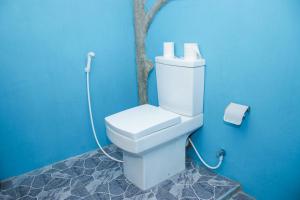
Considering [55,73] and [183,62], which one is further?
[55,73]

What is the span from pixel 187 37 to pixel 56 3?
0.90 meters

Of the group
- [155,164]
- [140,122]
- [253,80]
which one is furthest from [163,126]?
[253,80]

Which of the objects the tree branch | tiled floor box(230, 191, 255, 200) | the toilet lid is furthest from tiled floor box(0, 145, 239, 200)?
the tree branch

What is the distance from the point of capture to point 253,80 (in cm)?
132

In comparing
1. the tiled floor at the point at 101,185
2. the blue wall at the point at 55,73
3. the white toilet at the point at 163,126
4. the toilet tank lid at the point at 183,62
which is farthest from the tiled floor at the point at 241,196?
the blue wall at the point at 55,73

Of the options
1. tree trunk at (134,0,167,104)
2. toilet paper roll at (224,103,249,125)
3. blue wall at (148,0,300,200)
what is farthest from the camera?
tree trunk at (134,0,167,104)

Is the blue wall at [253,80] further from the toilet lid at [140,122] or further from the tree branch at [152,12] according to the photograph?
the toilet lid at [140,122]

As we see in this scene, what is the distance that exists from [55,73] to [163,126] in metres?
0.87

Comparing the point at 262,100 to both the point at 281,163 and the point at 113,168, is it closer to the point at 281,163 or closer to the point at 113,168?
the point at 281,163

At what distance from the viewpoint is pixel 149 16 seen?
182cm

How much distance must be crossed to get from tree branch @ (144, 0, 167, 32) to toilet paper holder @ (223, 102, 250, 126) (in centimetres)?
85

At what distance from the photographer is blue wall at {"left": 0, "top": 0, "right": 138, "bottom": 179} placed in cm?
155

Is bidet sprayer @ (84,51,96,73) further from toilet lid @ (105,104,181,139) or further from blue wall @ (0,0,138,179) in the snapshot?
→ toilet lid @ (105,104,181,139)

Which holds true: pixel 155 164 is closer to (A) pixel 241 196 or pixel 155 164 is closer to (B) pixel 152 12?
(A) pixel 241 196
